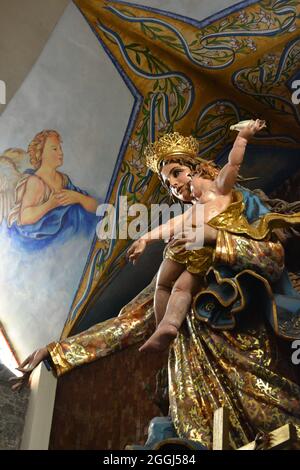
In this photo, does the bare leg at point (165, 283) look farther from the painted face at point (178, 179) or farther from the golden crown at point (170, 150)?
the golden crown at point (170, 150)

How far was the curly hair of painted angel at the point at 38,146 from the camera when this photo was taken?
5.26 m

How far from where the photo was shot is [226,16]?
4.63 m

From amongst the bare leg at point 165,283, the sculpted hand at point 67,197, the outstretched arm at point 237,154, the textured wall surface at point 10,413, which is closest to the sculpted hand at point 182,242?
the bare leg at point 165,283

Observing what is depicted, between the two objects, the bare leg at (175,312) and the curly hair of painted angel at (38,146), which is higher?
the curly hair of painted angel at (38,146)

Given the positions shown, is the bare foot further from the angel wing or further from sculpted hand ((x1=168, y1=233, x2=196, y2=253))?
the angel wing

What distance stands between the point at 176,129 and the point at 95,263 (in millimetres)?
1069

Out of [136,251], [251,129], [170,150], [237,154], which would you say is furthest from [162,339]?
[170,150]

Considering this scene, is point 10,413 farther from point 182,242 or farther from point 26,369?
point 182,242

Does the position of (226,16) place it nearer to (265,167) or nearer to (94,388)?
(265,167)

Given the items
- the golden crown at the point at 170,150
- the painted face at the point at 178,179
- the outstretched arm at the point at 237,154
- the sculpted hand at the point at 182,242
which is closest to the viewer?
the sculpted hand at the point at 182,242

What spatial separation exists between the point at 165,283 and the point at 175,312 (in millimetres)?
A: 283

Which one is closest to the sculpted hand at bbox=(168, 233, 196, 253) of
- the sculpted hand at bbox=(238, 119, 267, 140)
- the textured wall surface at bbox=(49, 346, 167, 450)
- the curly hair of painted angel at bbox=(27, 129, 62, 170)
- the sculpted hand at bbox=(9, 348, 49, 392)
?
the sculpted hand at bbox=(238, 119, 267, 140)

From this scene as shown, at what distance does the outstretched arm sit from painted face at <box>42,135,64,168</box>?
1818 millimetres

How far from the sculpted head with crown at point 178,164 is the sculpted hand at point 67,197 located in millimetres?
1180
